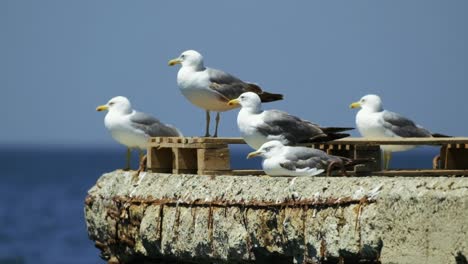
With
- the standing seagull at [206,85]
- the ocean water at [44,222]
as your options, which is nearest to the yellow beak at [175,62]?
the standing seagull at [206,85]

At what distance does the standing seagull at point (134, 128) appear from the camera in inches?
696

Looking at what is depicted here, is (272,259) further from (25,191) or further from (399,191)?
(25,191)

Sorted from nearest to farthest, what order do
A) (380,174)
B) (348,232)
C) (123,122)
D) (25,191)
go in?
(348,232)
(380,174)
(123,122)
(25,191)

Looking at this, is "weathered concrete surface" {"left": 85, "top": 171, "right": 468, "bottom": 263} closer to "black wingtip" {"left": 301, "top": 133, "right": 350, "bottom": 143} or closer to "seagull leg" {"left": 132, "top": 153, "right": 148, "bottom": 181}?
"seagull leg" {"left": 132, "top": 153, "right": 148, "bottom": 181}

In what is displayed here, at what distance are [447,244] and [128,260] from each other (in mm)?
5023

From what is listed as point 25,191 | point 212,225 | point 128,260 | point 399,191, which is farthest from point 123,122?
point 25,191

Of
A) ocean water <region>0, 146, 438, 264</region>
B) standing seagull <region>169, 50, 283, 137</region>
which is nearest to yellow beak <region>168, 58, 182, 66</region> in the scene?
standing seagull <region>169, 50, 283, 137</region>

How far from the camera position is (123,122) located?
1784 centimetres

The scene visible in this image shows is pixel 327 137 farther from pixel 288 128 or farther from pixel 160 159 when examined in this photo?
pixel 160 159

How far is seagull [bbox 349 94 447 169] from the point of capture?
18.2 m

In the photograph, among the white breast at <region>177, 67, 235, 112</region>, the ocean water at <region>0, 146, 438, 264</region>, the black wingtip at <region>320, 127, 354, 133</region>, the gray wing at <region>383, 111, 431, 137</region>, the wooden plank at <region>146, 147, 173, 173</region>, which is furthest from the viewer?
the ocean water at <region>0, 146, 438, 264</region>

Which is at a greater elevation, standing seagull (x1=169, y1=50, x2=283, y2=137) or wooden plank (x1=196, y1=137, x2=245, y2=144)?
standing seagull (x1=169, y1=50, x2=283, y2=137)

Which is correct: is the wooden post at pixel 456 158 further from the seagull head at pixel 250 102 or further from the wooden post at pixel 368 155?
the seagull head at pixel 250 102

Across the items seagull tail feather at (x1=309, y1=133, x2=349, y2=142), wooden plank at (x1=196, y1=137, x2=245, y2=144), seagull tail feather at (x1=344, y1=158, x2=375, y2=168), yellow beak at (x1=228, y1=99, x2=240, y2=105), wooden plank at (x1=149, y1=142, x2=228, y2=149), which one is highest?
yellow beak at (x1=228, y1=99, x2=240, y2=105)
